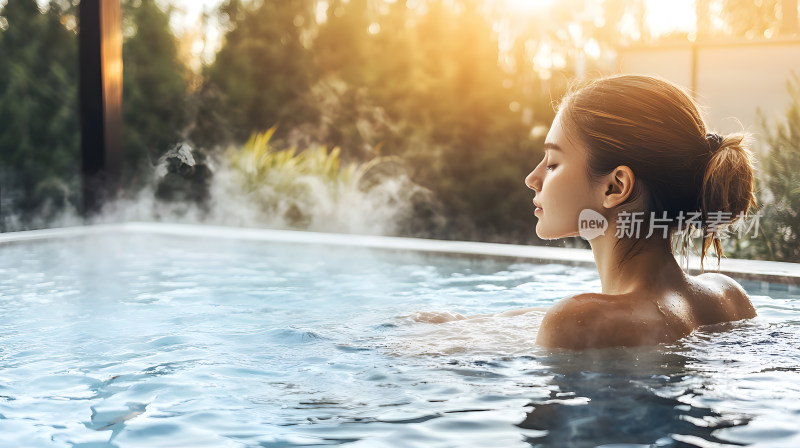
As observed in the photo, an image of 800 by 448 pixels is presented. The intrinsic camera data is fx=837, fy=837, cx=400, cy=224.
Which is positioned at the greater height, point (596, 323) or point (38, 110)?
point (38, 110)

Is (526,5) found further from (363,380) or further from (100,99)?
(363,380)

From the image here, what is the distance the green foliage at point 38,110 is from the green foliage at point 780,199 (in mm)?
7860

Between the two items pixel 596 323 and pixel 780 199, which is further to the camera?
pixel 780 199

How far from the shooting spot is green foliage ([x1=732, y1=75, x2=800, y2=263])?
5957 millimetres

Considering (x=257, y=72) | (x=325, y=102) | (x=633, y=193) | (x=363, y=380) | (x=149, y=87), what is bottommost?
(x=363, y=380)

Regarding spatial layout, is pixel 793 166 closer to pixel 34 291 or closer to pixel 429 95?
pixel 34 291

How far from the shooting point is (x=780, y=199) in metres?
5.98

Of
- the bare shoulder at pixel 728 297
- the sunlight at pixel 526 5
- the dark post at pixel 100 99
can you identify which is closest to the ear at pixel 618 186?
the bare shoulder at pixel 728 297

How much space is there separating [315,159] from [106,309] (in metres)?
5.50

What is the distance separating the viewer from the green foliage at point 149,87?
432 inches

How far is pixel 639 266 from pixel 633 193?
214 millimetres

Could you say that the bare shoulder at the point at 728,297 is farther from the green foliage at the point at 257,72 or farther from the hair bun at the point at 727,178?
the green foliage at the point at 257,72

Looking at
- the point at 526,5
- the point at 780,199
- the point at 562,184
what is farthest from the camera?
the point at 526,5

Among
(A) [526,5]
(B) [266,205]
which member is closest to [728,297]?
(B) [266,205]
